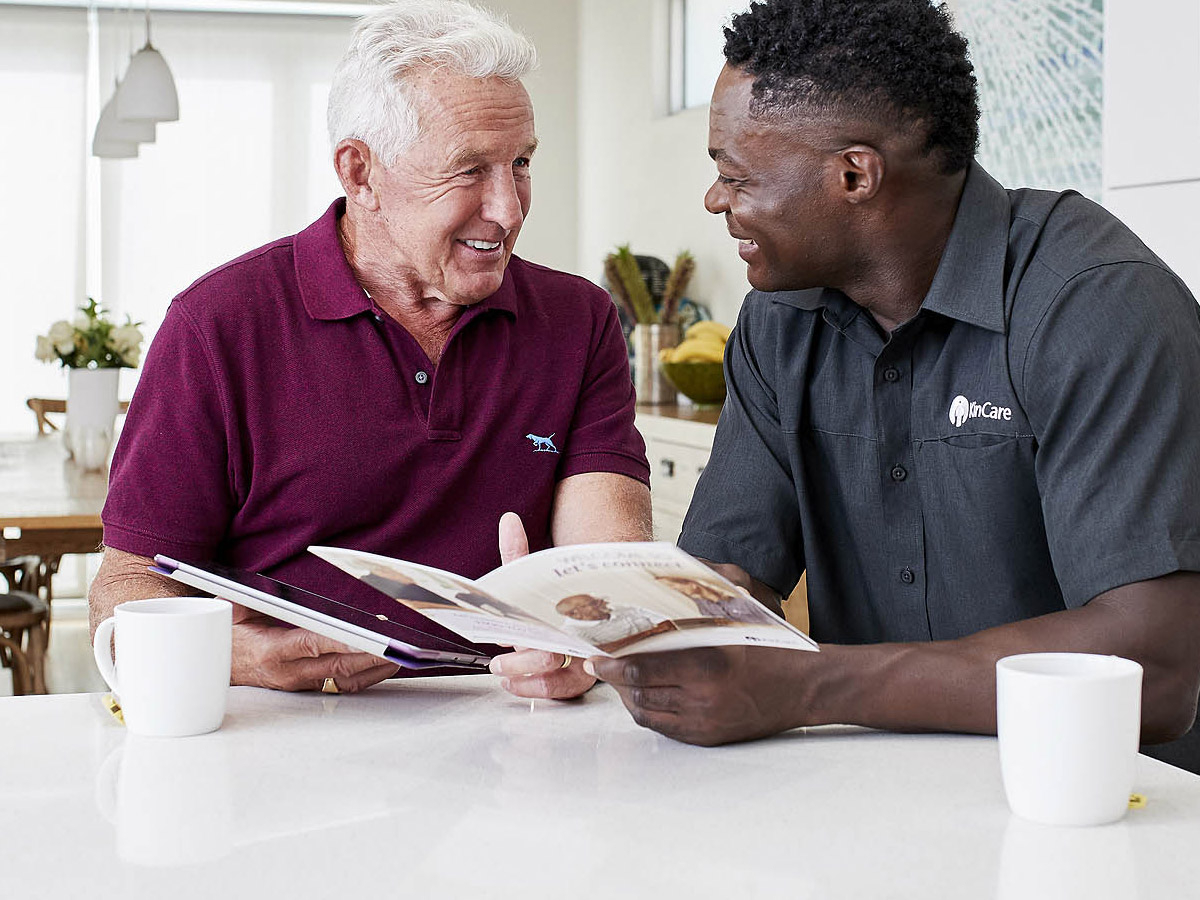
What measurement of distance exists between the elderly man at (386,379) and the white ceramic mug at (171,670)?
34cm

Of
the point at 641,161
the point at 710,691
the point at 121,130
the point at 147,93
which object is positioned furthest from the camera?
the point at 641,161

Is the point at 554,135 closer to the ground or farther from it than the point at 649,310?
farther from it

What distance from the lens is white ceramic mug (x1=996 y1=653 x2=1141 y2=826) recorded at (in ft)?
2.90

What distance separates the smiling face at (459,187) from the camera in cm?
155

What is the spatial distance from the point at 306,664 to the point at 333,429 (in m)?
0.38

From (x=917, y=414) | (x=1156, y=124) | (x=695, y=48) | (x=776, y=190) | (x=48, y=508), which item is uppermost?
(x=695, y=48)

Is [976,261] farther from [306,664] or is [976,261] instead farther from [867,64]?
[306,664]

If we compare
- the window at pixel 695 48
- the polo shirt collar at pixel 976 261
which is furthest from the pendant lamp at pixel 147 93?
the polo shirt collar at pixel 976 261

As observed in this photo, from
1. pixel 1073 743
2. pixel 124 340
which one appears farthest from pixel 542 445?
pixel 124 340

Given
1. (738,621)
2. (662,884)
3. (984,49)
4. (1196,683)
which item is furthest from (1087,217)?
(984,49)

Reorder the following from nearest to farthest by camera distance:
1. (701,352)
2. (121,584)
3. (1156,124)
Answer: (121,584) → (1156,124) → (701,352)

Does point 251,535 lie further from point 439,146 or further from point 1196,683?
point 1196,683

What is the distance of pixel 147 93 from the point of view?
418 centimetres

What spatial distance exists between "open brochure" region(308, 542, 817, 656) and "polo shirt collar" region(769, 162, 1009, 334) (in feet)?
1.52
